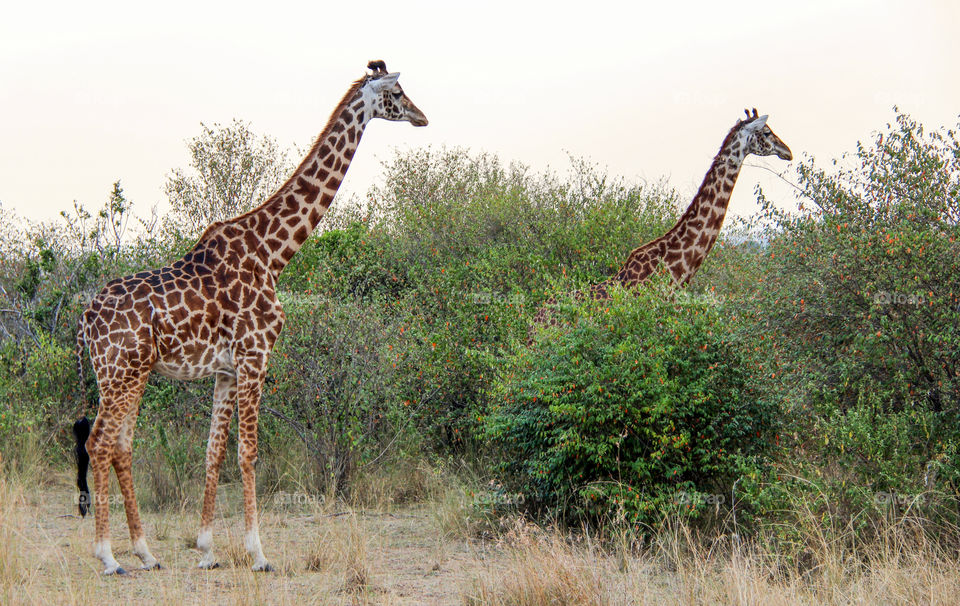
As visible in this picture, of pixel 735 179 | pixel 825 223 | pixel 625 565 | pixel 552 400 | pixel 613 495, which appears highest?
pixel 735 179

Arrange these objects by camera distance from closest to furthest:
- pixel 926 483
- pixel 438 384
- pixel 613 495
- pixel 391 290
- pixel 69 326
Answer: pixel 926 483, pixel 613 495, pixel 438 384, pixel 69 326, pixel 391 290

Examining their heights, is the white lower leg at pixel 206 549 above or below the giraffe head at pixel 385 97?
below

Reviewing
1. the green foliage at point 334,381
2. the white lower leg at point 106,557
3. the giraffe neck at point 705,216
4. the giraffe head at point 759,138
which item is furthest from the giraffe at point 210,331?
the giraffe head at point 759,138

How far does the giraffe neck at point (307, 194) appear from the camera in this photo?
7.93 meters

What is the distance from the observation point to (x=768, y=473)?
289 inches

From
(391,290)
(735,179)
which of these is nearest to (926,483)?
(735,179)

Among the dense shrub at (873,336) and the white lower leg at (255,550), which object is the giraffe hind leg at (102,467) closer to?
the white lower leg at (255,550)

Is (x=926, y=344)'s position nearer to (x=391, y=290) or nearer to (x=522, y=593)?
(x=522, y=593)

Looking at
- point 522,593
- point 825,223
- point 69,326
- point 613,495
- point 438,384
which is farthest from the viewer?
point 69,326

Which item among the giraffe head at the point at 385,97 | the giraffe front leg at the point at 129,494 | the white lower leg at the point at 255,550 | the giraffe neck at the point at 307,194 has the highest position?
the giraffe head at the point at 385,97

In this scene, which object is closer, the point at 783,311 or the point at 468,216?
the point at 783,311

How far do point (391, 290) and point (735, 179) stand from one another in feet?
19.5

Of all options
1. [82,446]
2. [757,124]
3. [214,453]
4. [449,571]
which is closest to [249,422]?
[214,453]

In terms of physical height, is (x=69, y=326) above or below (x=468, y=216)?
below
